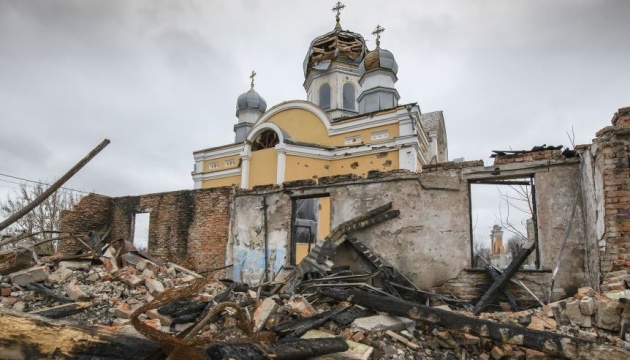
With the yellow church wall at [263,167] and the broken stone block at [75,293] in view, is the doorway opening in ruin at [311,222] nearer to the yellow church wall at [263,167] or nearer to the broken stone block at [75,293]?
the yellow church wall at [263,167]

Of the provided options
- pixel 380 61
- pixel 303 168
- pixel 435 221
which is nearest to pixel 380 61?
pixel 380 61

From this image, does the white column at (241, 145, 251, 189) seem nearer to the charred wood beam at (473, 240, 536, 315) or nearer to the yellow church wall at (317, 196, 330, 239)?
the yellow church wall at (317, 196, 330, 239)

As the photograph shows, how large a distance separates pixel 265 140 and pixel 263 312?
14921 mm

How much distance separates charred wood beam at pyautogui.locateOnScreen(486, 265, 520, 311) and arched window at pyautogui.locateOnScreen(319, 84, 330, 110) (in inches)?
795

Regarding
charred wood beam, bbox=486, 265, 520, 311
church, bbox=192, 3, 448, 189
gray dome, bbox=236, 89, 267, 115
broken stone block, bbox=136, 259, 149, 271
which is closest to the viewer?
charred wood beam, bbox=486, 265, 520, 311

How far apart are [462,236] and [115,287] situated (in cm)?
680

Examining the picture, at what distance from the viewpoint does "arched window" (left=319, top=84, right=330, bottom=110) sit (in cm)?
2684

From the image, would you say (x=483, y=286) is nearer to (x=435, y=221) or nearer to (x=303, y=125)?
(x=435, y=221)

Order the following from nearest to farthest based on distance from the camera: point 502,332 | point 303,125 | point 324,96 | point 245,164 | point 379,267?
point 502,332
point 379,267
point 245,164
point 303,125
point 324,96

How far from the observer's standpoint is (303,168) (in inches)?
695

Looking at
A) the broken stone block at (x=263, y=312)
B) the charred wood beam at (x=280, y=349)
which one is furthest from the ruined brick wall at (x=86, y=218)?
the charred wood beam at (x=280, y=349)

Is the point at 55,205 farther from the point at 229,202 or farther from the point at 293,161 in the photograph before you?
the point at 229,202

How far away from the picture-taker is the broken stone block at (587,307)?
5145 millimetres

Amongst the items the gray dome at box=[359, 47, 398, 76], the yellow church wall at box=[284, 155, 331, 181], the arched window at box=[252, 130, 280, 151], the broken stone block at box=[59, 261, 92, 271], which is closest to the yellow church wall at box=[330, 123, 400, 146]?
the yellow church wall at box=[284, 155, 331, 181]
